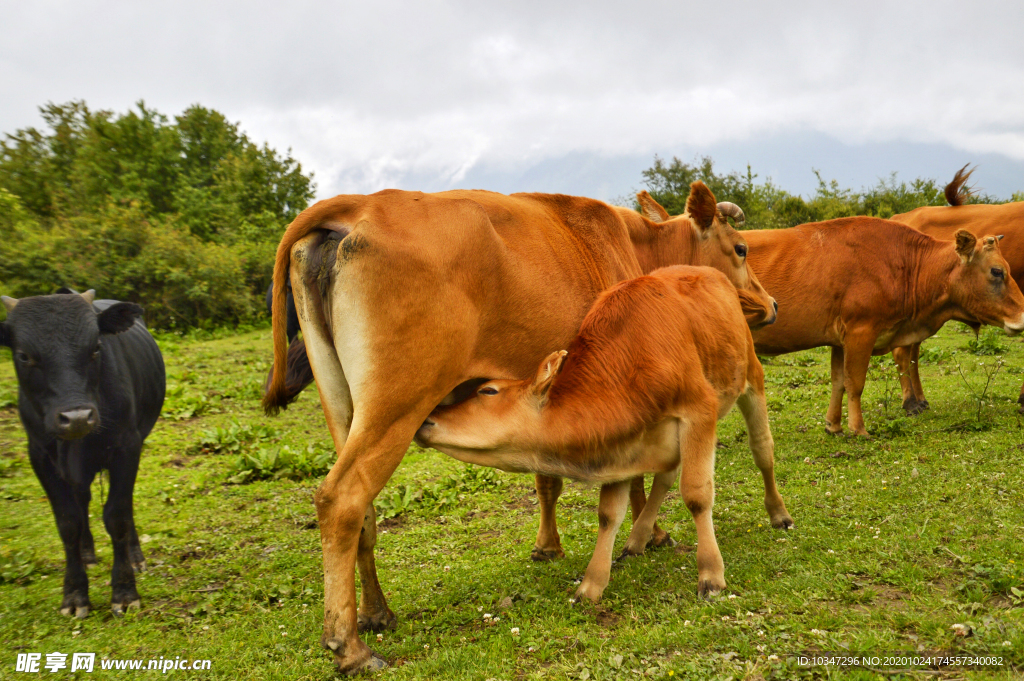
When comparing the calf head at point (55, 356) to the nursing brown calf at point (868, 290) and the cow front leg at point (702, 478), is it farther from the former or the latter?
the nursing brown calf at point (868, 290)

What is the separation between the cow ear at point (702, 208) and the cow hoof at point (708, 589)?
362 centimetres

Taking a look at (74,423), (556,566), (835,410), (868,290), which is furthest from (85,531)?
(868,290)

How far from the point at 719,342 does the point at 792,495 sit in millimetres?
2178

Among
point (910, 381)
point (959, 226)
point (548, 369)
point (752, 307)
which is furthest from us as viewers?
point (959, 226)

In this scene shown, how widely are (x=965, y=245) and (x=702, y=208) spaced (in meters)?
4.25

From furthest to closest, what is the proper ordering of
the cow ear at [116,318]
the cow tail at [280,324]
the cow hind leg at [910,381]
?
1. the cow hind leg at [910,381]
2. the cow ear at [116,318]
3. the cow tail at [280,324]

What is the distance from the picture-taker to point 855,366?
8.35m

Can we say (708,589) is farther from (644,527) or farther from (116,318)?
(116,318)

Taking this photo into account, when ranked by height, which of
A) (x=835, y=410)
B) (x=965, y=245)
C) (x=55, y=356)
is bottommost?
(x=835, y=410)

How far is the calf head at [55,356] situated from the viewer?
15.8ft

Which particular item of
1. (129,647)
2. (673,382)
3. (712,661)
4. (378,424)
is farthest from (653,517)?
(129,647)

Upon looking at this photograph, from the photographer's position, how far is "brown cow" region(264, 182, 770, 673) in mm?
3863

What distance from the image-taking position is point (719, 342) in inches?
191

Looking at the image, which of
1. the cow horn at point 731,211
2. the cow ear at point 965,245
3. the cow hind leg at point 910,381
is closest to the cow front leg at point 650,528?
the cow horn at point 731,211
